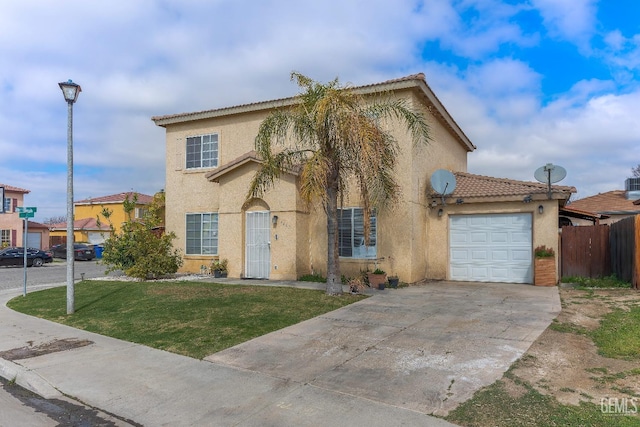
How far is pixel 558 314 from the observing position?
8.33 metres

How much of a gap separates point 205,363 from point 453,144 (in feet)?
47.7

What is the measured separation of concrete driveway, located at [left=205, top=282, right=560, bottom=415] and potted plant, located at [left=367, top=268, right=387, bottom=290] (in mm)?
2162

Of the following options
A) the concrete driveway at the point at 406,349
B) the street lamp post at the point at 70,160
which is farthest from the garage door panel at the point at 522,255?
the street lamp post at the point at 70,160

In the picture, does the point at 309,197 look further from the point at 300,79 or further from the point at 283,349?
the point at 283,349

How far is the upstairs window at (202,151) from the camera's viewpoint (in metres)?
16.3

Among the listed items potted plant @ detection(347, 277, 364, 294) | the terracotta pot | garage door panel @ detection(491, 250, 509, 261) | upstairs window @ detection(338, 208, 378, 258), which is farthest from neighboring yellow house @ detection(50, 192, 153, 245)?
garage door panel @ detection(491, 250, 509, 261)

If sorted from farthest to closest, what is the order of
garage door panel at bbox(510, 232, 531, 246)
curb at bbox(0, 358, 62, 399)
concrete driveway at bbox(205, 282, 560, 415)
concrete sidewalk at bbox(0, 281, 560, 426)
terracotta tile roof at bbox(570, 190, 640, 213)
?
1. terracotta tile roof at bbox(570, 190, 640, 213)
2. garage door panel at bbox(510, 232, 531, 246)
3. curb at bbox(0, 358, 62, 399)
4. concrete driveway at bbox(205, 282, 560, 415)
5. concrete sidewalk at bbox(0, 281, 560, 426)

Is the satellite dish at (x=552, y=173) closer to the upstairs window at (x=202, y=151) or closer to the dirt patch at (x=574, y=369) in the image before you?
the dirt patch at (x=574, y=369)

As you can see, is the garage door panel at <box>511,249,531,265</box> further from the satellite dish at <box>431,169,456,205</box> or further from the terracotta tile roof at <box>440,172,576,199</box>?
the satellite dish at <box>431,169,456,205</box>

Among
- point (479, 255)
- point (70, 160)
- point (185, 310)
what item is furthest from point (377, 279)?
point (70, 160)

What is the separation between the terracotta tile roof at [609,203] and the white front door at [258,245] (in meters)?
20.4

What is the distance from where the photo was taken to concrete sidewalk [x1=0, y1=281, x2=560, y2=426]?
4.41 m

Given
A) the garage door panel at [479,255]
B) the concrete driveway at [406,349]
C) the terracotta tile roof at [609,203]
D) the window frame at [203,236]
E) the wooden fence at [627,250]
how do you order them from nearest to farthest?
the concrete driveway at [406,349] → the wooden fence at [627,250] → the garage door panel at [479,255] → the window frame at [203,236] → the terracotta tile roof at [609,203]

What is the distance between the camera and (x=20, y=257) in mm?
26875
